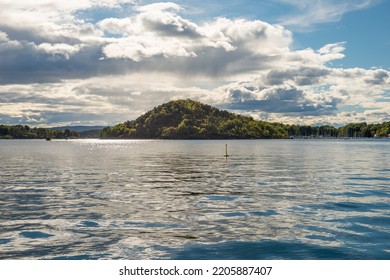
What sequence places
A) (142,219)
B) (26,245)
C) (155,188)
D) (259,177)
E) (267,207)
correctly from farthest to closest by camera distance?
(259,177)
(155,188)
(267,207)
(142,219)
(26,245)

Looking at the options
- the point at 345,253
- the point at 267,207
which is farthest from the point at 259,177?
the point at 345,253

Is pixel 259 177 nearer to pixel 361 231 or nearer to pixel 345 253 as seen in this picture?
pixel 361 231

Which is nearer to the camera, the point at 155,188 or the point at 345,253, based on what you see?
the point at 345,253

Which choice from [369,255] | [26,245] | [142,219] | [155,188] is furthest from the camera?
[155,188]

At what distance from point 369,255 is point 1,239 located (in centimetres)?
1851

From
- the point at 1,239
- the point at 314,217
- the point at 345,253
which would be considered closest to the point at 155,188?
the point at 314,217

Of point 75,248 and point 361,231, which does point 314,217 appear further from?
point 75,248
